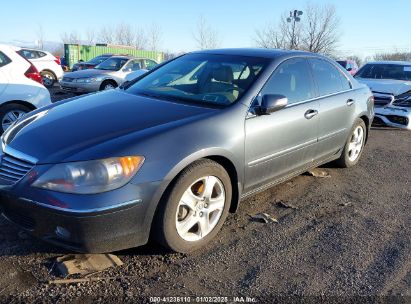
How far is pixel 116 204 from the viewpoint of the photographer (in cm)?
261

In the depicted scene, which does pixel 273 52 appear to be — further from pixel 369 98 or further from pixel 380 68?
pixel 380 68

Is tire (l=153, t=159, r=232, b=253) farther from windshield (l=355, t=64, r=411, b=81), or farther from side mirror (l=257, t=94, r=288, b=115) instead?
windshield (l=355, t=64, r=411, b=81)

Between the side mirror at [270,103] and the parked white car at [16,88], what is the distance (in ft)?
13.5

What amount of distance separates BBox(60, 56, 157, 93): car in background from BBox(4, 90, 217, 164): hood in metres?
8.81

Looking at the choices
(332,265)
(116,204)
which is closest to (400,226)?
(332,265)

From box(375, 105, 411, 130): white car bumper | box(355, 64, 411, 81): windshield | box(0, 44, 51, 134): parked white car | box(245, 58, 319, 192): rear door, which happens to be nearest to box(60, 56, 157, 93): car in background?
box(0, 44, 51, 134): parked white car

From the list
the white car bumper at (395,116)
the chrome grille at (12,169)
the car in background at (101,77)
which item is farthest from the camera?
the car in background at (101,77)

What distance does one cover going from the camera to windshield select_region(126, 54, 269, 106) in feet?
12.1

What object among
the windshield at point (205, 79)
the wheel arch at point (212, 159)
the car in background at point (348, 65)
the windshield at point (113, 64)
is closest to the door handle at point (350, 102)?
the windshield at point (205, 79)

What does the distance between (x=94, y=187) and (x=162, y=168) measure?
0.47 metres

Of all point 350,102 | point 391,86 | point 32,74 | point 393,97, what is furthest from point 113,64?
point 350,102

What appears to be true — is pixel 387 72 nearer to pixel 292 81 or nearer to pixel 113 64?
pixel 292 81

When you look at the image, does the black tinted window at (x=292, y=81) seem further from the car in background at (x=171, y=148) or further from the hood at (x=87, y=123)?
the hood at (x=87, y=123)

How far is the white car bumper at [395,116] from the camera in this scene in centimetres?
830
